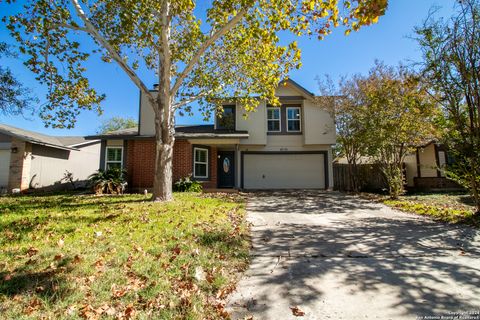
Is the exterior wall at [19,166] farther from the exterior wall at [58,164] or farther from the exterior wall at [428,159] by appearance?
the exterior wall at [428,159]

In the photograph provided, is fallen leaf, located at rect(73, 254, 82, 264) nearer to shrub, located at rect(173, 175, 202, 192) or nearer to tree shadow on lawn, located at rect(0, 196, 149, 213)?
tree shadow on lawn, located at rect(0, 196, 149, 213)

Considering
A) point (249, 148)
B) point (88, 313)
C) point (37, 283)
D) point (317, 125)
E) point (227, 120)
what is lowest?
point (88, 313)

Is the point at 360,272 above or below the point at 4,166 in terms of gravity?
below

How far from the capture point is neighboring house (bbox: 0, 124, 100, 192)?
15.6 meters

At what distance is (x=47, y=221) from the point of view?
19.4 ft

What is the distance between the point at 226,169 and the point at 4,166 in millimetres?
13286

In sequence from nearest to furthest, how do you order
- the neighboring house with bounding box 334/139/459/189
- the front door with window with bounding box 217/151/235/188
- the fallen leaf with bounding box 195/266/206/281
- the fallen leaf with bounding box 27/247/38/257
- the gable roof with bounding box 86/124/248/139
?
the fallen leaf with bounding box 195/266/206/281, the fallen leaf with bounding box 27/247/38/257, the gable roof with bounding box 86/124/248/139, the front door with window with bounding box 217/151/235/188, the neighboring house with bounding box 334/139/459/189

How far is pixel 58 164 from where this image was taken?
19422mm

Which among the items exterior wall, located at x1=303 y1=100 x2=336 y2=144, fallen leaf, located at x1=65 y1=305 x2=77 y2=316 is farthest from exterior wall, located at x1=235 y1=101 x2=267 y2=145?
fallen leaf, located at x1=65 y1=305 x2=77 y2=316

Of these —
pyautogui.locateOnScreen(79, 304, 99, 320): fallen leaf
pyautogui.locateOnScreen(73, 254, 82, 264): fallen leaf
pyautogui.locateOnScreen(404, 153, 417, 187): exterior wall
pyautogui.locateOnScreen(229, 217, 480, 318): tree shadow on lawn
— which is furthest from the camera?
pyautogui.locateOnScreen(404, 153, 417, 187): exterior wall

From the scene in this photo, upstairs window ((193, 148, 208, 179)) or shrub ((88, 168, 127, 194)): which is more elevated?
upstairs window ((193, 148, 208, 179))

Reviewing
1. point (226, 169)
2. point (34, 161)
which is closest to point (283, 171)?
point (226, 169)

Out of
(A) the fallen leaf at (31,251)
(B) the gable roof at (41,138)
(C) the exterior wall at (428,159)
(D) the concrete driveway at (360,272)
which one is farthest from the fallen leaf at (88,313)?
(C) the exterior wall at (428,159)

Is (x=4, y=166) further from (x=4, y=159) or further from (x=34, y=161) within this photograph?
(x=34, y=161)
